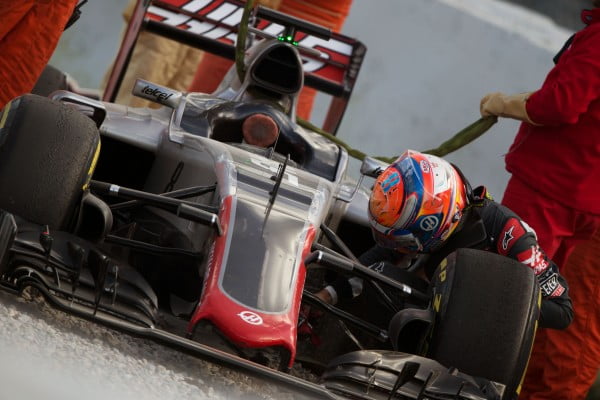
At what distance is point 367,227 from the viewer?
394cm

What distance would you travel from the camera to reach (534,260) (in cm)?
353

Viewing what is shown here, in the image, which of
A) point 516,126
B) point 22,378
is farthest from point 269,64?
point 516,126

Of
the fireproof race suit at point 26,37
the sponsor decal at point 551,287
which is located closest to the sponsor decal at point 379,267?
the sponsor decal at point 551,287

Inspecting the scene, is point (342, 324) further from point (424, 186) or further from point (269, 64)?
point (269, 64)

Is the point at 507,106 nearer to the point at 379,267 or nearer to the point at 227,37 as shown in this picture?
the point at 379,267

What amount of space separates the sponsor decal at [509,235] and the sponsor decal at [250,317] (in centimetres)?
108

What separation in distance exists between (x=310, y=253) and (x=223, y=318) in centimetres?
42

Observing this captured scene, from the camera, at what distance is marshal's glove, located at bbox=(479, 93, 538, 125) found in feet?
14.3

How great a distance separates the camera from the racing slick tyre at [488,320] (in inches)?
119

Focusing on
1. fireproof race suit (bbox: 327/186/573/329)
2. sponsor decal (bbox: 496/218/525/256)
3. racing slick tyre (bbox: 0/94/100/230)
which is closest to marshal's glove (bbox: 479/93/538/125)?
fireproof race suit (bbox: 327/186/573/329)

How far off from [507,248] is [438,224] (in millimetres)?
245

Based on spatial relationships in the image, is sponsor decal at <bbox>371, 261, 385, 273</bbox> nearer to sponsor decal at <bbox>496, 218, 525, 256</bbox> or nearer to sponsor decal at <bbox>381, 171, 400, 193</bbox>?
sponsor decal at <bbox>381, 171, 400, 193</bbox>

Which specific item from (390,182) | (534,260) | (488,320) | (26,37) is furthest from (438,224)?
(26,37)

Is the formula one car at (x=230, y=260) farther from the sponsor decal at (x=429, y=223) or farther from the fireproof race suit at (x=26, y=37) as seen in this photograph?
the fireproof race suit at (x=26, y=37)
